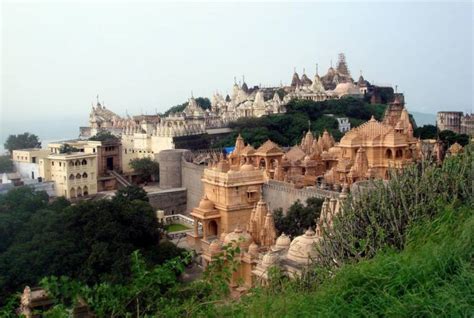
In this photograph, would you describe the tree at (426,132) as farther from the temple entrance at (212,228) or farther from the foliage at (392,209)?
the foliage at (392,209)

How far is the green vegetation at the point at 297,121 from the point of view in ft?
141

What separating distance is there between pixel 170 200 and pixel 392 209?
2350 cm

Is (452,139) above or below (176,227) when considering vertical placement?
above

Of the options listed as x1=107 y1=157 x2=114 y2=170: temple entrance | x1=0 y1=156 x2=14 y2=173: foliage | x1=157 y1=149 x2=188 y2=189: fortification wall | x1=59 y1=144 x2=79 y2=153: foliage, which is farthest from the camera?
x1=107 y1=157 x2=114 y2=170: temple entrance

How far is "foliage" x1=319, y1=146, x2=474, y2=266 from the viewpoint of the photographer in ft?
28.7

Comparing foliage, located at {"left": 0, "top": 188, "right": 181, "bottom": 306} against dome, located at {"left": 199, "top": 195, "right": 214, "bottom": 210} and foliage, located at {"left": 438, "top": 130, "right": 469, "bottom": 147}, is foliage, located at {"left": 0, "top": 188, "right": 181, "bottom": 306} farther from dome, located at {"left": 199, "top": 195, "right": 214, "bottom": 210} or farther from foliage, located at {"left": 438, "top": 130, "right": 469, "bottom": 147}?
foliage, located at {"left": 438, "top": 130, "right": 469, "bottom": 147}

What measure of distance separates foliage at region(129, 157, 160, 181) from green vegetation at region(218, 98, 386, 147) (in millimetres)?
5778

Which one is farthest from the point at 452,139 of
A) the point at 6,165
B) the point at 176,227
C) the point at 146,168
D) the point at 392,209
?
the point at 392,209

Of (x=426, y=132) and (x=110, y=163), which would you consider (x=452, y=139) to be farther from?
(x=110, y=163)

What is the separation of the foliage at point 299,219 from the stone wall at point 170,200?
11.7 metres

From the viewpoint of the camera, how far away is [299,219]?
1995cm

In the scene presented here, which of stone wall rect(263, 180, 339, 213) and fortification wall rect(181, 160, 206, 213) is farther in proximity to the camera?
fortification wall rect(181, 160, 206, 213)

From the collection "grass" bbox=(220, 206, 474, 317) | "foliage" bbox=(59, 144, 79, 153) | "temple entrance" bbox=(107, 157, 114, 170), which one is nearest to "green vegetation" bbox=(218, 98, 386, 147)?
"temple entrance" bbox=(107, 157, 114, 170)

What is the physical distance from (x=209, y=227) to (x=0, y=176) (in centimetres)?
1668
